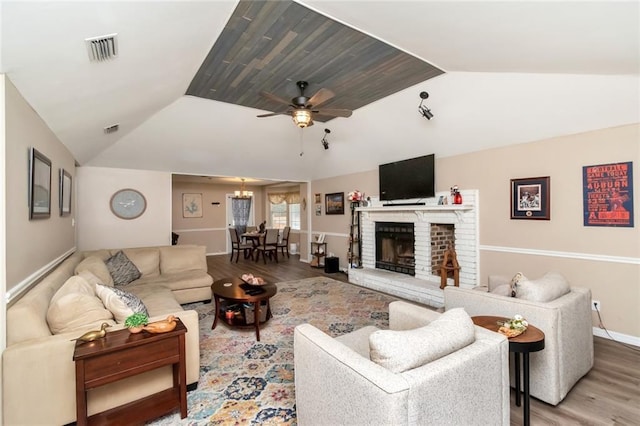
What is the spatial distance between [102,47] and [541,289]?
3.43m

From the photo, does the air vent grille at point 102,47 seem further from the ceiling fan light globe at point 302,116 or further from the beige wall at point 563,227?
the beige wall at point 563,227

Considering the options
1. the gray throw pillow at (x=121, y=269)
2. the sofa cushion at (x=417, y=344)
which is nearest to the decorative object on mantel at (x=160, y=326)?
the sofa cushion at (x=417, y=344)

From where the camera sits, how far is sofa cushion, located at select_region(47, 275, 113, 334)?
1.99m

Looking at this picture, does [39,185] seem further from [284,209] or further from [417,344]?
[284,209]

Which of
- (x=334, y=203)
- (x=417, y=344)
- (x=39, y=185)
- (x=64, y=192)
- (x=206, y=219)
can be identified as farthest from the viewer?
(x=206, y=219)

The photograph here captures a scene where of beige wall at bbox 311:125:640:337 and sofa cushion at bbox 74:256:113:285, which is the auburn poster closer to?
beige wall at bbox 311:125:640:337

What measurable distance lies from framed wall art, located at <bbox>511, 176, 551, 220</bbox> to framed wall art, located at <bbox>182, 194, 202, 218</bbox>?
8386 mm

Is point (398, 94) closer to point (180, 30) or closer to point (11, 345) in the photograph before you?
point (180, 30)

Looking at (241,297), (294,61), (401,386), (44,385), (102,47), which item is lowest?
(44,385)

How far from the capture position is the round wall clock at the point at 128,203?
18.5 feet

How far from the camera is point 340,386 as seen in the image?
1.34 m

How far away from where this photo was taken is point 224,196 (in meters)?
9.89

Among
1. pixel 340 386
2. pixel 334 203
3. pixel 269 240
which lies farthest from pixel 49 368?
pixel 269 240

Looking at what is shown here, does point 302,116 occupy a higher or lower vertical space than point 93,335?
higher
